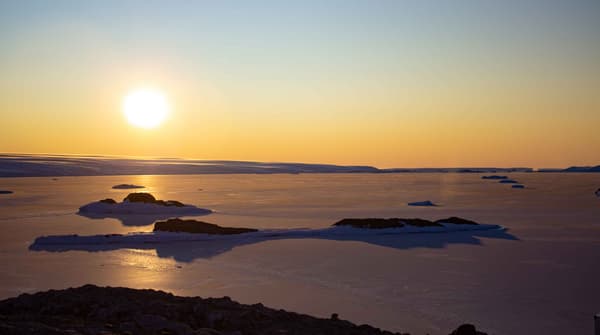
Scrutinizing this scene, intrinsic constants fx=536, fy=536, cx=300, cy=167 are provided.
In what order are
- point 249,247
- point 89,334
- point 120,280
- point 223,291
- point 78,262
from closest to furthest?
point 89,334 < point 223,291 < point 120,280 < point 78,262 < point 249,247

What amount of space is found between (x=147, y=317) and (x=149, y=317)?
0.08ft

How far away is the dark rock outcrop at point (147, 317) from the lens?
20.0ft

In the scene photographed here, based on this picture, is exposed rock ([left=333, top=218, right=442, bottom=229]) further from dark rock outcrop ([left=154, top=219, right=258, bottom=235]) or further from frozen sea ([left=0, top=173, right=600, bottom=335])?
dark rock outcrop ([left=154, top=219, right=258, bottom=235])

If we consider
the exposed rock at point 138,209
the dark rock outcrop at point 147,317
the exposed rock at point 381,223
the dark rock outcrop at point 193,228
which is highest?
the exposed rock at point 381,223

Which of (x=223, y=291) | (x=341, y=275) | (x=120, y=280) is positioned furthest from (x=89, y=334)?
(x=341, y=275)

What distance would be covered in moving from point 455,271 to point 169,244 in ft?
26.0

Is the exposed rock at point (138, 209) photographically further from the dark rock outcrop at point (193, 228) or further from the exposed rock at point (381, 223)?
the exposed rock at point (381, 223)

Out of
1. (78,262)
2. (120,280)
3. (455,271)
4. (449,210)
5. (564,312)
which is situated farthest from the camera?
(449,210)

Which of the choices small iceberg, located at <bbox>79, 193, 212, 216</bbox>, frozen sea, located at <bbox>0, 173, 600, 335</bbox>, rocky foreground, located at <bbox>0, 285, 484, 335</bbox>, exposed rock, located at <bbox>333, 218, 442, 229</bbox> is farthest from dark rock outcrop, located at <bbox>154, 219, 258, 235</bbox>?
rocky foreground, located at <bbox>0, 285, 484, 335</bbox>

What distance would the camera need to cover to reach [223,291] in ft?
29.8

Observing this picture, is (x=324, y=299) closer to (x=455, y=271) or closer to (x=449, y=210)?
(x=455, y=271)

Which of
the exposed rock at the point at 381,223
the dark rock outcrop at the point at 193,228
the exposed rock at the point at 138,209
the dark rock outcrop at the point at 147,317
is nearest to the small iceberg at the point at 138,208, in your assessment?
the exposed rock at the point at 138,209

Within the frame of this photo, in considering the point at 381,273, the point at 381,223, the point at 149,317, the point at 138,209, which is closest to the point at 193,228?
the point at 381,223

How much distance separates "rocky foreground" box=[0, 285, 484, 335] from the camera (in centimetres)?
606
